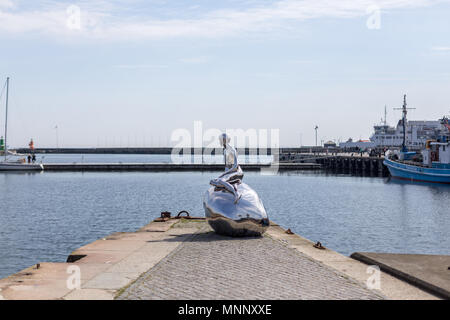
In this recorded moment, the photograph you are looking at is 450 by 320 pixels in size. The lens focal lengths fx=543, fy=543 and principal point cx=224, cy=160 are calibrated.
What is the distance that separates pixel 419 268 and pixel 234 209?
227 inches

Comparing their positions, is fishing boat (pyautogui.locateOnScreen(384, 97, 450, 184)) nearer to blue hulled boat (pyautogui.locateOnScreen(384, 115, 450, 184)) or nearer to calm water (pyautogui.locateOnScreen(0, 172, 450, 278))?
blue hulled boat (pyautogui.locateOnScreen(384, 115, 450, 184))

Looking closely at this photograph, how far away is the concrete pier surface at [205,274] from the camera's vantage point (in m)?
9.35

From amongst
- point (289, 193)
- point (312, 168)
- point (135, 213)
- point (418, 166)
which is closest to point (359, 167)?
point (312, 168)

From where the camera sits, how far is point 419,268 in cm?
1111

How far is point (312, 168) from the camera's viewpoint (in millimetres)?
97438

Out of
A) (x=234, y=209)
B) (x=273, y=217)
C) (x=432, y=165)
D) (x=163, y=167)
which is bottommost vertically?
(x=273, y=217)

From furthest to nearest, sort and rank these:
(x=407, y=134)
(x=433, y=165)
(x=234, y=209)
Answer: (x=407, y=134)
(x=433, y=165)
(x=234, y=209)

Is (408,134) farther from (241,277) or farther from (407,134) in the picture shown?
(241,277)

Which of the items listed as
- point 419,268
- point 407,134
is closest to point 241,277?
point 419,268

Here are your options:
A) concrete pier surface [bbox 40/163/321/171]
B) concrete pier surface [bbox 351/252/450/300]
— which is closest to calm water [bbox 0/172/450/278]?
concrete pier surface [bbox 351/252/450/300]

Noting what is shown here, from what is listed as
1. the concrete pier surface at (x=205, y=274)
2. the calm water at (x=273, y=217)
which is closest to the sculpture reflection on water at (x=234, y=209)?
→ the concrete pier surface at (x=205, y=274)

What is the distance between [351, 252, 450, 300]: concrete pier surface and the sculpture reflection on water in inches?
134
